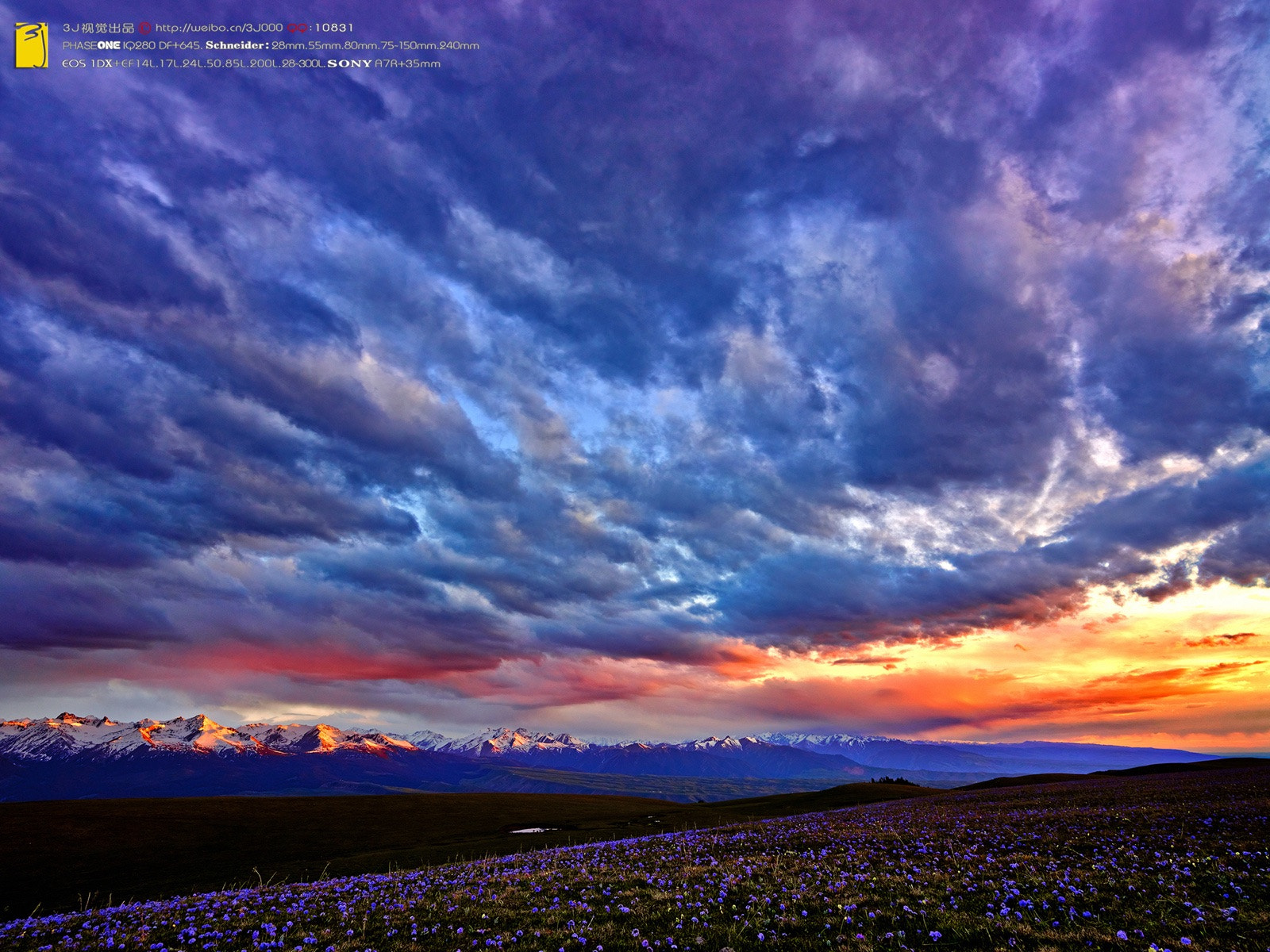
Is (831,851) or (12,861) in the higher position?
(831,851)

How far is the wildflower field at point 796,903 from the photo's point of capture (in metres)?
10.6

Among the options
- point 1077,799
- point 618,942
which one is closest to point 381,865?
point 618,942

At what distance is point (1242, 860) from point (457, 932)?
2190 cm

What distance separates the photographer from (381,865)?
43.0 metres

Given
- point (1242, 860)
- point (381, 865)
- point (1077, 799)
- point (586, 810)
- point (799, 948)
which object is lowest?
point (586, 810)

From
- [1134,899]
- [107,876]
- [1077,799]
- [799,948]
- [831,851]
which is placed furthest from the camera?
[107,876]

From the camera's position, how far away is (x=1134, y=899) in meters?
12.4

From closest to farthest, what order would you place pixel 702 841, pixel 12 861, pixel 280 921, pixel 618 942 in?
pixel 618 942, pixel 280 921, pixel 702 841, pixel 12 861

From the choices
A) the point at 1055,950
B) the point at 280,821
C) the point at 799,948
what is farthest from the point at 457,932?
the point at 280,821

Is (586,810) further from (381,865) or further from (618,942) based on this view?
(618,942)

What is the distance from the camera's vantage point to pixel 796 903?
43.5 ft

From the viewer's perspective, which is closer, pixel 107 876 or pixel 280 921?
pixel 280 921

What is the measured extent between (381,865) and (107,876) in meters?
34.3

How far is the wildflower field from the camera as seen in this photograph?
34.8 ft
